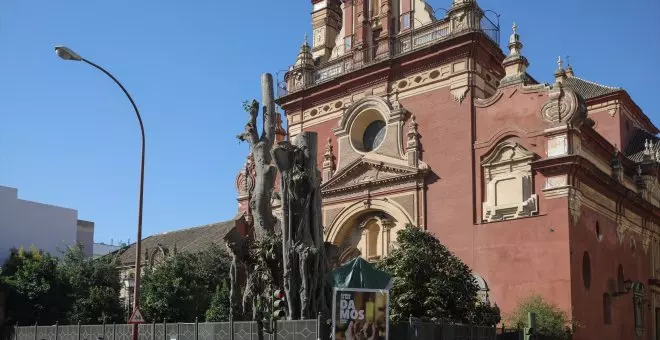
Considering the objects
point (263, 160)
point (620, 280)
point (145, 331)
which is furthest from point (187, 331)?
point (620, 280)

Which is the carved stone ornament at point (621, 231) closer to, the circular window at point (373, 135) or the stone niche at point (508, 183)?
the stone niche at point (508, 183)

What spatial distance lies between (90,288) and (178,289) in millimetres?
4950

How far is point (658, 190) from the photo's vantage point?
38656 millimetres

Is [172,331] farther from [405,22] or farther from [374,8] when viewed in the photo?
[374,8]

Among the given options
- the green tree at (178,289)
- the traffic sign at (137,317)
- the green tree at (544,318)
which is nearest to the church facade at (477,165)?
the green tree at (544,318)

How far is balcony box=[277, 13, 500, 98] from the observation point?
31.8m

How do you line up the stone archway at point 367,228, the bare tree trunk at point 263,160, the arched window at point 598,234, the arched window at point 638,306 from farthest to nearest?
the arched window at point 638,306, the stone archway at point 367,228, the arched window at point 598,234, the bare tree trunk at point 263,160

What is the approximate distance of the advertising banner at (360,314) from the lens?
16594 millimetres

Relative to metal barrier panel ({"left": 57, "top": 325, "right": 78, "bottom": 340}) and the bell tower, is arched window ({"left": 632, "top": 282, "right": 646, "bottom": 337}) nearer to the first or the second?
the bell tower

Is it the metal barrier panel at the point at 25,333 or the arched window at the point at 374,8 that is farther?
the arched window at the point at 374,8

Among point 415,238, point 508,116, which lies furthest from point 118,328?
point 508,116

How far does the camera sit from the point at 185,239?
174 feet

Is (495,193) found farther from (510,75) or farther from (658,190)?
(658,190)

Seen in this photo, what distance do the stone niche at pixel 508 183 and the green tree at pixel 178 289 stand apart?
1375cm
